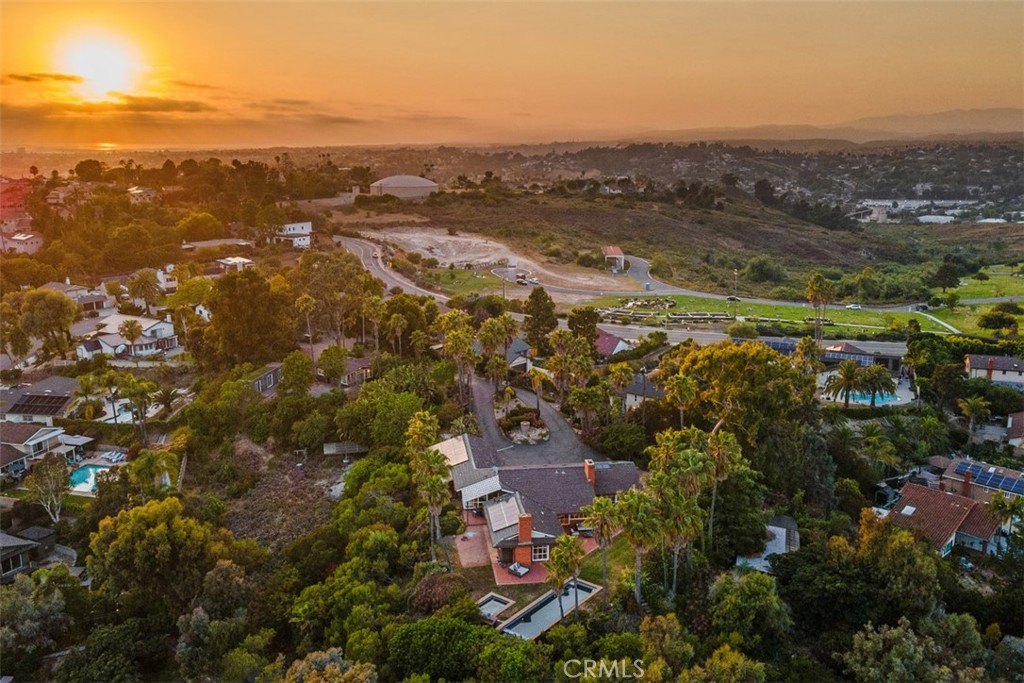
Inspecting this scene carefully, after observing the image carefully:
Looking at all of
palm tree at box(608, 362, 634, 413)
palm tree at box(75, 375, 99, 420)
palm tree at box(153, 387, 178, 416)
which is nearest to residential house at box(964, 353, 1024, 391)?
palm tree at box(608, 362, 634, 413)

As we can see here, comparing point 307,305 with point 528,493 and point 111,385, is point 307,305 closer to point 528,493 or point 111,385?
point 111,385

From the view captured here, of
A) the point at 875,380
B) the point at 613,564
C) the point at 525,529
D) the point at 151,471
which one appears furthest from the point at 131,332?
the point at 875,380

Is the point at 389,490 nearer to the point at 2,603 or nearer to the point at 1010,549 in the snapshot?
the point at 2,603

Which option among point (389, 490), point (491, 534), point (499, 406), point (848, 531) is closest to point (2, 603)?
point (389, 490)

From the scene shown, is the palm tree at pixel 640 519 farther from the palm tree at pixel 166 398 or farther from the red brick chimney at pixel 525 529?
the palm tree at pixel 166 398

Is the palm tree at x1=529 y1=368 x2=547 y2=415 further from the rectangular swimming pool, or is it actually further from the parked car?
the rectangular swimming pool
